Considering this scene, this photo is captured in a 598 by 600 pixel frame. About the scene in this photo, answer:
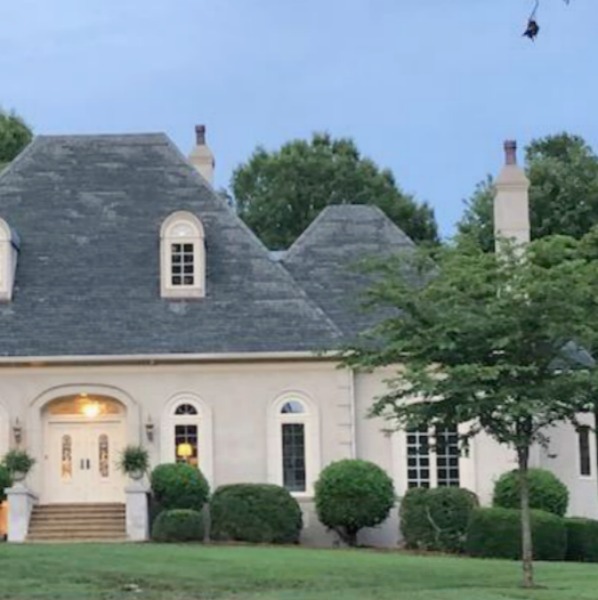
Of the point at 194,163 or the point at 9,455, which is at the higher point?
the point at 194,163

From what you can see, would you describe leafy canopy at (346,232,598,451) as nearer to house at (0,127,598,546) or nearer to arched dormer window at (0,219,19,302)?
house at (0,127,598,546)

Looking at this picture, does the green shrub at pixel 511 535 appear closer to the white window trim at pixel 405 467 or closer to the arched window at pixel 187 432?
the white window trim at pixel 405 467

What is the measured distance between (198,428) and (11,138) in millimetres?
27072

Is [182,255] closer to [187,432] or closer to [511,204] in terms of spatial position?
[187,432]

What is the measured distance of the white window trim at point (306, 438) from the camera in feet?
106

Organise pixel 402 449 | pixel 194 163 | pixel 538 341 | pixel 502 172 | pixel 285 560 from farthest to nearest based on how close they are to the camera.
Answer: pixel 194 163
pixel 502 172
pixel 402 449
pixel 285 560
pixel 538 341

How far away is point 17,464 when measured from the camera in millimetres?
31172

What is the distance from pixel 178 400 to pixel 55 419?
9.32 feet

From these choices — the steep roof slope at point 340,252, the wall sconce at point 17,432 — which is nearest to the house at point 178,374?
the wall sconce at point 17,432

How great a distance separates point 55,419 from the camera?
32.9 m

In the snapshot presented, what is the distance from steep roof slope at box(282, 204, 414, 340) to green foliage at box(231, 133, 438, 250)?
2232 cm

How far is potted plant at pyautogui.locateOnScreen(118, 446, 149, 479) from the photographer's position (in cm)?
3142

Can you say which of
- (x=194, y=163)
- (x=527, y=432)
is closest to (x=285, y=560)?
(x=527, y=432)

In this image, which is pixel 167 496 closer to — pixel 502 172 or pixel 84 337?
pixel 84 337
